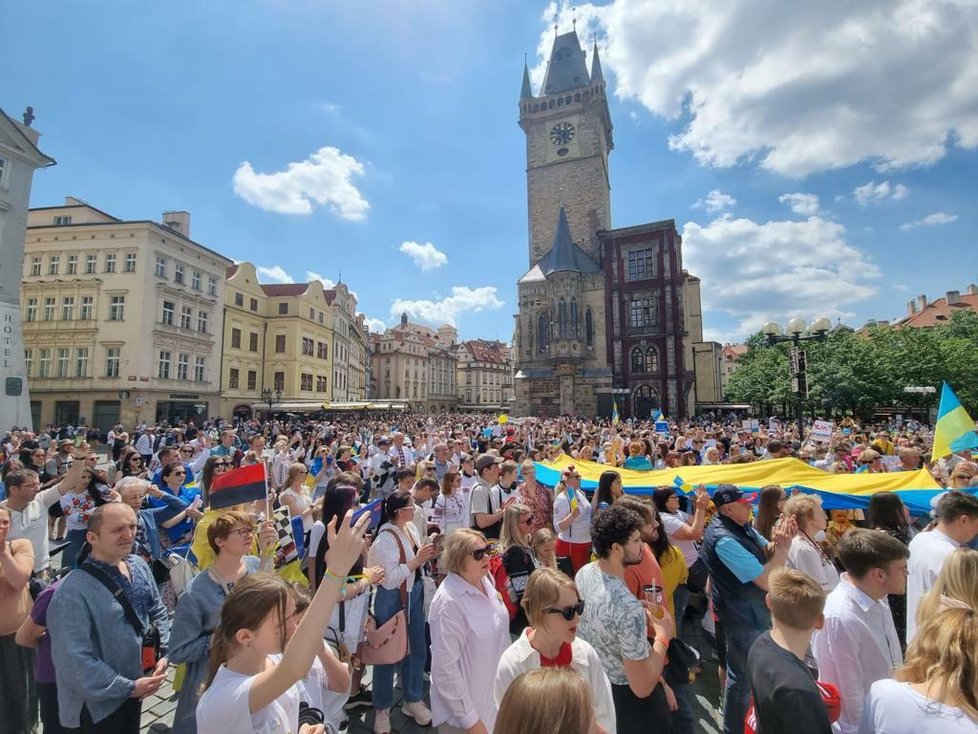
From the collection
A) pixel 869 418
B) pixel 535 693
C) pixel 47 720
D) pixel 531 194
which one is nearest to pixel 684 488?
pixel 535 693

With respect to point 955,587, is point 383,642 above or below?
below

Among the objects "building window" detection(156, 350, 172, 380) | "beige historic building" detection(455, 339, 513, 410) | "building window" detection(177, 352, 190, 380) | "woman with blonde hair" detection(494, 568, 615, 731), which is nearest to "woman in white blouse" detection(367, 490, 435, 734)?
"woman with blonde hair" detection(494, 568, 615, 731)

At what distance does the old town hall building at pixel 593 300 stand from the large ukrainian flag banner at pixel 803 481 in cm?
3415

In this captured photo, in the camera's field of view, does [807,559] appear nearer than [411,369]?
Yes

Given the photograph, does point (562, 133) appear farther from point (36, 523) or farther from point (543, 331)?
point (36, 523)

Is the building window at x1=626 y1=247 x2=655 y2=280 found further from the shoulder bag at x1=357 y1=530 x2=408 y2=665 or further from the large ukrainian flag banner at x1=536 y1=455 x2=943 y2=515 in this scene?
the shoulder bag at x1=357 y1=530 x2=408 y2=665

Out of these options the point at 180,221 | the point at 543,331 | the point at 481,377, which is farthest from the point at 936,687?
the point at 481,377

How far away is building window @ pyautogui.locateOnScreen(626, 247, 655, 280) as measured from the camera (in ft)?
141

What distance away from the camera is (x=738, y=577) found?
3.42 meters

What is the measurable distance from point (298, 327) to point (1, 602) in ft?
139

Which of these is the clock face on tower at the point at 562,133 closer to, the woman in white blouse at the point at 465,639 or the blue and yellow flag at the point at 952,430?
the blue and yellow flag at the point at 952,430

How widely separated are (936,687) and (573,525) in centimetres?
414

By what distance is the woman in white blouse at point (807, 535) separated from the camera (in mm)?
3645

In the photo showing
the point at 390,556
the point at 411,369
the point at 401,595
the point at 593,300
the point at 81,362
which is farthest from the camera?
the point at 411,369
